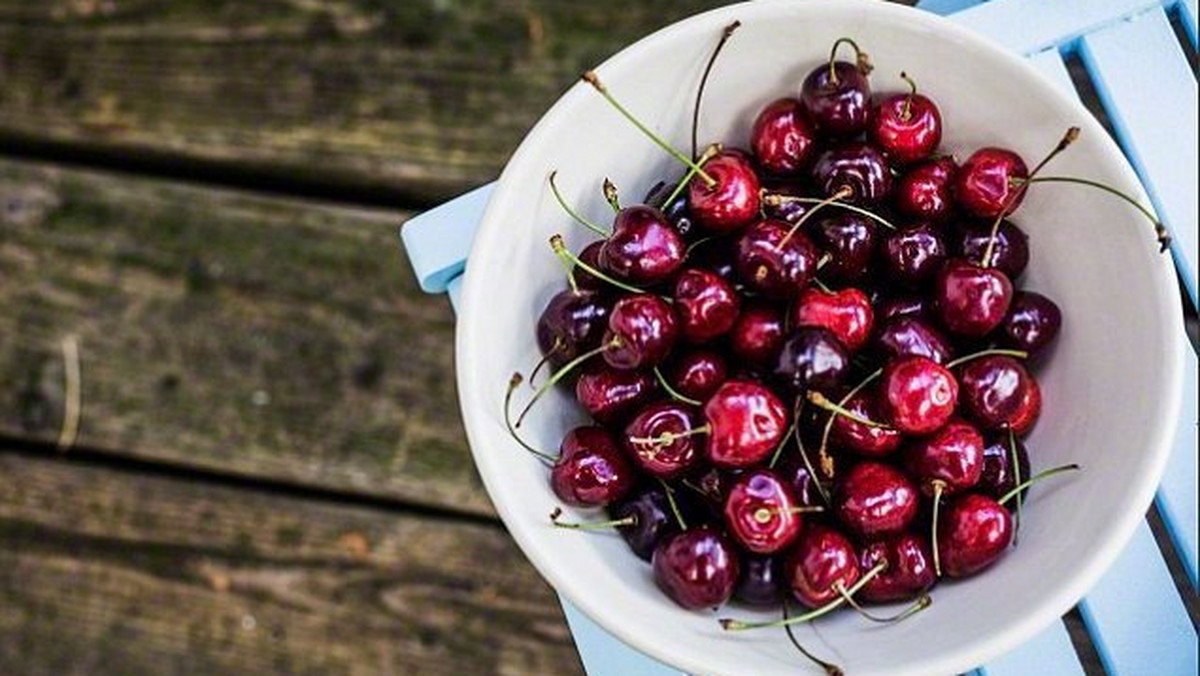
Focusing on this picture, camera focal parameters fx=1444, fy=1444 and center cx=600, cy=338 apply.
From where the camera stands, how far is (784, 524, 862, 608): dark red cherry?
71 centimetres

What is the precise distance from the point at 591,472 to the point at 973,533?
0.19 meters

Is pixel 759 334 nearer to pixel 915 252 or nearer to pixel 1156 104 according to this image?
pixel 915 252

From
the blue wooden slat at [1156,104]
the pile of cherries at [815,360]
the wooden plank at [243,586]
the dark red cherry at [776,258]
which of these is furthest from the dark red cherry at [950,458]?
the wooden plank at [243,586]

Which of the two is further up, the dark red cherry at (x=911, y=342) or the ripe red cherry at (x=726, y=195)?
the ripe red cherry at (x=726, y=195)

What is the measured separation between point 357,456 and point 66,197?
0.37 meters

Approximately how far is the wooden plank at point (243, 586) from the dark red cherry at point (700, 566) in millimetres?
555

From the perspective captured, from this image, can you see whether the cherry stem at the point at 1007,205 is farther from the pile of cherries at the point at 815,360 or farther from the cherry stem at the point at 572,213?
the cherry stem at the point at 572,213

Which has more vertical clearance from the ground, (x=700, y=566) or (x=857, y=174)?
(x=857, y=174)

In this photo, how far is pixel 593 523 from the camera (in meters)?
0.76

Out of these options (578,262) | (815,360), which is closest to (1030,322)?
(815,360)

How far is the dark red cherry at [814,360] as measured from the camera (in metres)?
0.69

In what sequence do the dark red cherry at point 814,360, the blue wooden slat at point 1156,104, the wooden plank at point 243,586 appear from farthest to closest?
1. the wooden plank at point 243,586
2. the blue wooden slat at point 1156,104
3. the dark red cherry at point 814,360

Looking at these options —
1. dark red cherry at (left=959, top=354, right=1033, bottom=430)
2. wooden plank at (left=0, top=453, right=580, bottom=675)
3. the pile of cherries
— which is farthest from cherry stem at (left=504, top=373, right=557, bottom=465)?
wooden plank at (left=0, top=453, right=580, bottom=675)

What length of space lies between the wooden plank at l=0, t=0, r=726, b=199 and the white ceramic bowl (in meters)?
0.53
